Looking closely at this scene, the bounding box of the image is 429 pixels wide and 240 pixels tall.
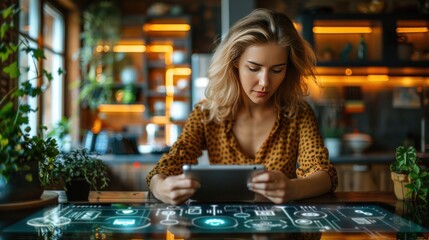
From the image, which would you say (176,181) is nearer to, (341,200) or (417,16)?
(341,200)

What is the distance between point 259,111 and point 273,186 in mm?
745

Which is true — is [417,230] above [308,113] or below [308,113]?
below

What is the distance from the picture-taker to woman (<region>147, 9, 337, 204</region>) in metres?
1.77

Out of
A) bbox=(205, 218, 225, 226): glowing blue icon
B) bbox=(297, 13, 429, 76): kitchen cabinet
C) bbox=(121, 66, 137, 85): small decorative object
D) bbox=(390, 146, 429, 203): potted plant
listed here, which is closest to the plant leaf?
bbox=(205, 218, 225, 226): glowing blue icon

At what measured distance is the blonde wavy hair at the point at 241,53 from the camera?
183 cm

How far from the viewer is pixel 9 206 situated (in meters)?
1.34

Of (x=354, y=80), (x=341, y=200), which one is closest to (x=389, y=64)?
(x=354, y=80)

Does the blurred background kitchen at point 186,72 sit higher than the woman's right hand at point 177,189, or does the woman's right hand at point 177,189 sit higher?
the blurred background kitchen at point 186,72

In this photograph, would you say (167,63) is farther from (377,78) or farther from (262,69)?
(262,69)

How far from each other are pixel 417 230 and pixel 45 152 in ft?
3.60

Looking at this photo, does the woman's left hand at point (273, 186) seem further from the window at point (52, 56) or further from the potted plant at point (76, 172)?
the window at point (52, 56)

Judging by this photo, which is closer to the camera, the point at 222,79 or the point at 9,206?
the point at 9,206

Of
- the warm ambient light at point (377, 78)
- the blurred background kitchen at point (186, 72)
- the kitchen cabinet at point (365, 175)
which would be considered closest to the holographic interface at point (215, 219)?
the blurred background kitchen at point (186, 72)

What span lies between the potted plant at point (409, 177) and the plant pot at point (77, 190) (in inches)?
42.2
